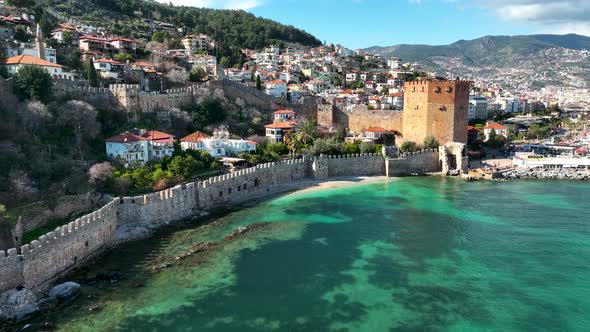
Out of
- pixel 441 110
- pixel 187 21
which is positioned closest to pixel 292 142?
pixel 441 110

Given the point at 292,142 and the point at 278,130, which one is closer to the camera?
the point at 292,142

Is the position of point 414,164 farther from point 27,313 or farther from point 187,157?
point 27,313

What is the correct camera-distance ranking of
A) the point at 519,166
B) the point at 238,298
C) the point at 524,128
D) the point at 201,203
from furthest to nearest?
the point at 524,128
the point at 519,166
the point at 201,203
the point at 238,298

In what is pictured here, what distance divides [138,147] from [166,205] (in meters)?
5.15

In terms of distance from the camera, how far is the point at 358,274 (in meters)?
14.2

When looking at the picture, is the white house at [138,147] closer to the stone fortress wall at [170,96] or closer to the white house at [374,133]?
the stone fortress wall at [170,96]

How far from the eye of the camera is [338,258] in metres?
15.6

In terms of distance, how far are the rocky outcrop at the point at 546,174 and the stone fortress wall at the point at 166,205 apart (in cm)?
A: 484

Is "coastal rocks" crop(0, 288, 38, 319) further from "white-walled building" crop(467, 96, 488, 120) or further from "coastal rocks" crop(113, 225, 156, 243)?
"white-walled building" crop(467, 96, 488, 120)

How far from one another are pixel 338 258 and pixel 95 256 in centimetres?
818

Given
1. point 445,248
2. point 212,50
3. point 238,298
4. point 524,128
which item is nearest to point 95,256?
point 238,298

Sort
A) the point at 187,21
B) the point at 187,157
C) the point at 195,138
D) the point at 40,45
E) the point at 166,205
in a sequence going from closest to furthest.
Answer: the point at 166,205 → the point at 187,157 → the point at 195,138 → the point at 40,45 → the point at 187,21

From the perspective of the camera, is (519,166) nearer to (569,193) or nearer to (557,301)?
(569,193)

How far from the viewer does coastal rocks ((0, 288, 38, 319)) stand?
11.0 m
